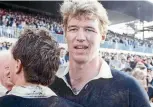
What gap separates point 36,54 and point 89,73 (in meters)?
0.53

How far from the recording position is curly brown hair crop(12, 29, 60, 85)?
146 centimetres

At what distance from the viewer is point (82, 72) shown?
1.91m

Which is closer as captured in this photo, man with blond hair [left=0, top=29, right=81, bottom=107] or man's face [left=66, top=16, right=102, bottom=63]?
man with blond hair [left=0, top=29, right=81, bottom=107]

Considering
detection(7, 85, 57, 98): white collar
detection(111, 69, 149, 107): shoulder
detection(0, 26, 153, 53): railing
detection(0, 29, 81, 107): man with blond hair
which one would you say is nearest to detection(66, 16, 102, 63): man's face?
detection(111, 69, 149, 107): shoulder

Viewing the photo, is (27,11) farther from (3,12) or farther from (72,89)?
(72,89)

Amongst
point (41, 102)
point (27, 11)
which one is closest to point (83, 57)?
point (41, 102)

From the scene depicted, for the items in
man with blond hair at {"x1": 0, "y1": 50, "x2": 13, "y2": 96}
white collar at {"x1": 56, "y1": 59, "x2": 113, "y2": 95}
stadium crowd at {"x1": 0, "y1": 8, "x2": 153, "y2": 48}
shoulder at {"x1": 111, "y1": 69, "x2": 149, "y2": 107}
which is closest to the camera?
shoulder at {"x1": 111, "y1": 69, "x2": 149, "y2": 107}

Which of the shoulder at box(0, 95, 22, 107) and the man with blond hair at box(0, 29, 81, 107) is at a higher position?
the man with blond hair at box(0, 29, 81, 107)

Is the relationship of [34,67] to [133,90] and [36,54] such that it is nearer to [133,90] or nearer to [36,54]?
[36,54]

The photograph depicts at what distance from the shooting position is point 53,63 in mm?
1531

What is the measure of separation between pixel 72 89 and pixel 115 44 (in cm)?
1949

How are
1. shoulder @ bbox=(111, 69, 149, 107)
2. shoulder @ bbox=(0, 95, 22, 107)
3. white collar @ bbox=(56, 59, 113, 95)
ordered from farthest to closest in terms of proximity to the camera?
white collar @ bbox=(56, 59, 113, 95)
shoulder @ bbox=(111, 69, 149, 107)
shoulder @ bbox=(0, 95, 22, 107)

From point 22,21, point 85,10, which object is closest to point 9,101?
point 85,10

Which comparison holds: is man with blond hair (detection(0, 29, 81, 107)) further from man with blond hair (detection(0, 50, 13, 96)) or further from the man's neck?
man with blond hair (detection(0, 50, 13, 96))
